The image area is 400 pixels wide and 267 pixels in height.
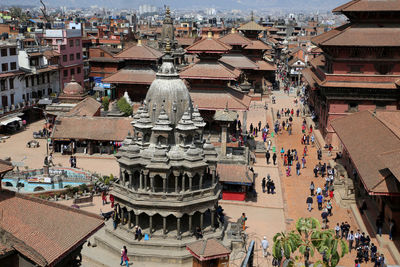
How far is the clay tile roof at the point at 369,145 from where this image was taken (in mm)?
26516

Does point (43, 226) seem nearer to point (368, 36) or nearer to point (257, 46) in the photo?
point (368, 36)

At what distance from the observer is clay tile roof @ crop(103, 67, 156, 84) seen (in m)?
62.5

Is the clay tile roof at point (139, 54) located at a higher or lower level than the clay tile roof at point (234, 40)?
lower

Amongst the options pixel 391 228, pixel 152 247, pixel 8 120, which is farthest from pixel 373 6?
pixel 8 120

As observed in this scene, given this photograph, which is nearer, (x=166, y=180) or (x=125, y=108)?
(x=166, y=180)

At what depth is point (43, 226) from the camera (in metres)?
16.4

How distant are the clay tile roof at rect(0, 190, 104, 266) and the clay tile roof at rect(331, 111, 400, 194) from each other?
16340mm

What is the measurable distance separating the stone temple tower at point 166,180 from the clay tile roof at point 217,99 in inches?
622

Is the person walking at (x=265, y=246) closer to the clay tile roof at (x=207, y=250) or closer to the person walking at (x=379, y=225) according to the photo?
the clay tile roof at (x=207, y=250)

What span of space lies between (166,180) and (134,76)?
40484 millimetres

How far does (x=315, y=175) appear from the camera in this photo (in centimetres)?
4003

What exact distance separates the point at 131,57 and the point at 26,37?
84.1ft

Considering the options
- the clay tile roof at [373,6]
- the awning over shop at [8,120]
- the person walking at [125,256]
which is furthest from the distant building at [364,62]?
the awning over shop at [8,120]

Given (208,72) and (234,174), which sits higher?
(208,72)
